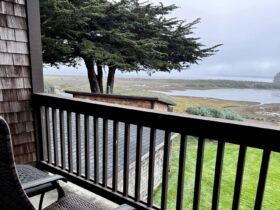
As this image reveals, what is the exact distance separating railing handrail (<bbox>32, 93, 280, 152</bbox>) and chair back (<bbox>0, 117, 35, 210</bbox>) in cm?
97

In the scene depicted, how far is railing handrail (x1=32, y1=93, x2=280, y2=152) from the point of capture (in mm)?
1267

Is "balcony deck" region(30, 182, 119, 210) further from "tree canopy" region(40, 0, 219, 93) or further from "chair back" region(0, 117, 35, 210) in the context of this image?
"tree canopy" region(40, 0, 219, 93)

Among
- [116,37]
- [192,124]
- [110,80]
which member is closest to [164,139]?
[192,124]

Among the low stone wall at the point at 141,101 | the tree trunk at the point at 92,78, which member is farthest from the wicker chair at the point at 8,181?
the tree trunk at the point at 92,78

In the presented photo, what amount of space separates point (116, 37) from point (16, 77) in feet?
32.1

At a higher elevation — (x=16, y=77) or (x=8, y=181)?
(x=16, y=77)

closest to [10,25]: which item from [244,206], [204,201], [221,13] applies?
[204,201]

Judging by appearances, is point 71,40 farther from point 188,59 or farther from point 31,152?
point 31,152

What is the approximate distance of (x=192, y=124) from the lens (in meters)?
1.52

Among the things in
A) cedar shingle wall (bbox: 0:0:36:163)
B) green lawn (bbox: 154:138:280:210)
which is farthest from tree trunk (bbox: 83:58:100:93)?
cedar shingle wall (bbox: 0:0:36:163)

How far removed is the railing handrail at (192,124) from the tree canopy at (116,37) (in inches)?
357

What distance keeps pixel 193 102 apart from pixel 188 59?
27.6 feet

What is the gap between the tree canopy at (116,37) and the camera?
10648mm

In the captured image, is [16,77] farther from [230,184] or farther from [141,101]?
[230,184]
